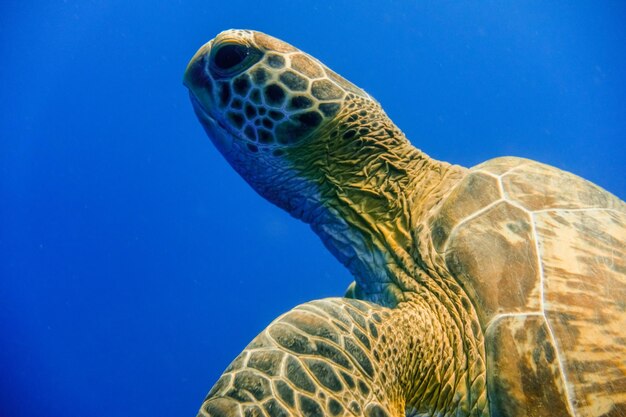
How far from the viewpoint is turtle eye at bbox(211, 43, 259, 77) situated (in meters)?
1.96

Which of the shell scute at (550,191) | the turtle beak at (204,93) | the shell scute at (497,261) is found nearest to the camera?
the shell scute at (497,261)

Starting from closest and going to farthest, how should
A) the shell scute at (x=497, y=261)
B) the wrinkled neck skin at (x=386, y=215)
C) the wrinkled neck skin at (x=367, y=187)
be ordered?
the shell scute at (x=497, y=261)
the wrinkled neck skin at (x=386, y=215)
the wrinkled neck skin at (x=367, y=187)

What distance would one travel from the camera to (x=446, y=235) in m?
1.63

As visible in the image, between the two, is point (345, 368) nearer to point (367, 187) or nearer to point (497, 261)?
point (497, 261)

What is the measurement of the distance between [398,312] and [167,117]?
50.9ft

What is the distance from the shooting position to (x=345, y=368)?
1.25 metres

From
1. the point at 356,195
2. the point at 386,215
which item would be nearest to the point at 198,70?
the point at 356,195

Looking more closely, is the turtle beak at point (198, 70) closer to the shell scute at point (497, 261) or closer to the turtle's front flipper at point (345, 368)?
the turtle's front flipper at point (345, 368)

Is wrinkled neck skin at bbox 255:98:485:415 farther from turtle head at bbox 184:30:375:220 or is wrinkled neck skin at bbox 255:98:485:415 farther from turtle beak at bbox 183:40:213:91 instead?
turtle beak at bbox 183:40:213:91

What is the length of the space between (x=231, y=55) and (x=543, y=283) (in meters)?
1.51

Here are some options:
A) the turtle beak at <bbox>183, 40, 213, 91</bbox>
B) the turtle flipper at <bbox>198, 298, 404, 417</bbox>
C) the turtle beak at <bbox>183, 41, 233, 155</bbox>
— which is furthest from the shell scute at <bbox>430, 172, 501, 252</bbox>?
the turtle beak at <bbox>183, 40, 213, 91</bbox>

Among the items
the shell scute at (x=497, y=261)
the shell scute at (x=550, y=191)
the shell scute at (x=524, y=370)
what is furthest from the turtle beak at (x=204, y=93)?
the shell scute at (x=524, y=370)

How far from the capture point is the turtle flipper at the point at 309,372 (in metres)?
1.13

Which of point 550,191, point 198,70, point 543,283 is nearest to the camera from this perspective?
point 543,283
